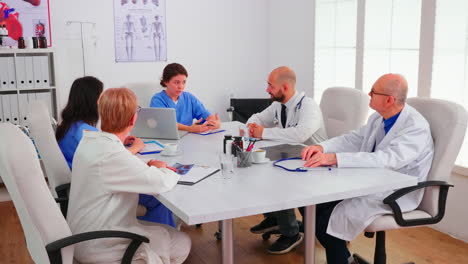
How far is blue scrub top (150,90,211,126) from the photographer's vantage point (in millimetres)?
3686

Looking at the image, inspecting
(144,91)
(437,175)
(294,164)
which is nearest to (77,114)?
(294,164)

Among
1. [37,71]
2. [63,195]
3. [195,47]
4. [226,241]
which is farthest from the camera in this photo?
[195,47]

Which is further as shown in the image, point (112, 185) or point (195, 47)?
point (195, 47)

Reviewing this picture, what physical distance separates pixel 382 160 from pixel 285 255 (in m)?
1.12

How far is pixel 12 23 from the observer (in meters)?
4.57

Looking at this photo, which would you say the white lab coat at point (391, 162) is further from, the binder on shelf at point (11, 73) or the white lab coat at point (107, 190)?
the binder on shelf at point (11, 73)

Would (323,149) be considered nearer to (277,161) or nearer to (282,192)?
(277,161)

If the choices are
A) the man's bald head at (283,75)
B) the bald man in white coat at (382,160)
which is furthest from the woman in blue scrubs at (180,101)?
the bald man in white coat at (382,160)

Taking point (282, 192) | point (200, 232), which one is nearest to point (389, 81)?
point (282, 192)

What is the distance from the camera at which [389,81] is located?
2494mm

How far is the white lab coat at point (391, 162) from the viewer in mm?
2359

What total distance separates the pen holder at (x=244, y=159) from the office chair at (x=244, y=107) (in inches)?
115

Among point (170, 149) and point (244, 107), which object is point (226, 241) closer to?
point (170, 149)

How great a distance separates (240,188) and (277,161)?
51 cm
